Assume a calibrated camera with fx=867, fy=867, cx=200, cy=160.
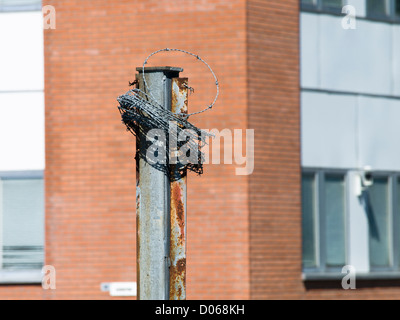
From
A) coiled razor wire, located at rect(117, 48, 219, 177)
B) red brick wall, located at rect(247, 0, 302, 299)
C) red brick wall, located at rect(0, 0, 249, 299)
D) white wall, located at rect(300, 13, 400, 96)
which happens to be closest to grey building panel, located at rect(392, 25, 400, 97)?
white wall, located at rect(300, 13, 400, 96)

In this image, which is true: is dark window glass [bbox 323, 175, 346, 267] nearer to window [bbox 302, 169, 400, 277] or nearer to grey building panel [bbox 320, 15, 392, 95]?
window [bbox 302, 169, 400, 277]

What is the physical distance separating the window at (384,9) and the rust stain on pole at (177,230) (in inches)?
379

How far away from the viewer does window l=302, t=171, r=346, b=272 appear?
43.7 ft

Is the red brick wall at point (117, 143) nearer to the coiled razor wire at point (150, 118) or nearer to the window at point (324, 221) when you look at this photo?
the window at point (324, 221)

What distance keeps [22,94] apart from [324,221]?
5020 mm

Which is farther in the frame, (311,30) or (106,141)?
(311,30)

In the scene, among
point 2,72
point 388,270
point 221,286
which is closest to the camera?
point 221,286

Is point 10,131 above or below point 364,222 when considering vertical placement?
above

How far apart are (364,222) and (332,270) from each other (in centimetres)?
104

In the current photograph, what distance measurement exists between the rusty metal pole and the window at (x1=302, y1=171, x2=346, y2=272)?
27.5ft

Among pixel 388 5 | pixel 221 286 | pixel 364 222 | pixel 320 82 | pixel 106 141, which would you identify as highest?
pixel 388 5

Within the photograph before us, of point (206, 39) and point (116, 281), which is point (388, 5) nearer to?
point (206, 39)
